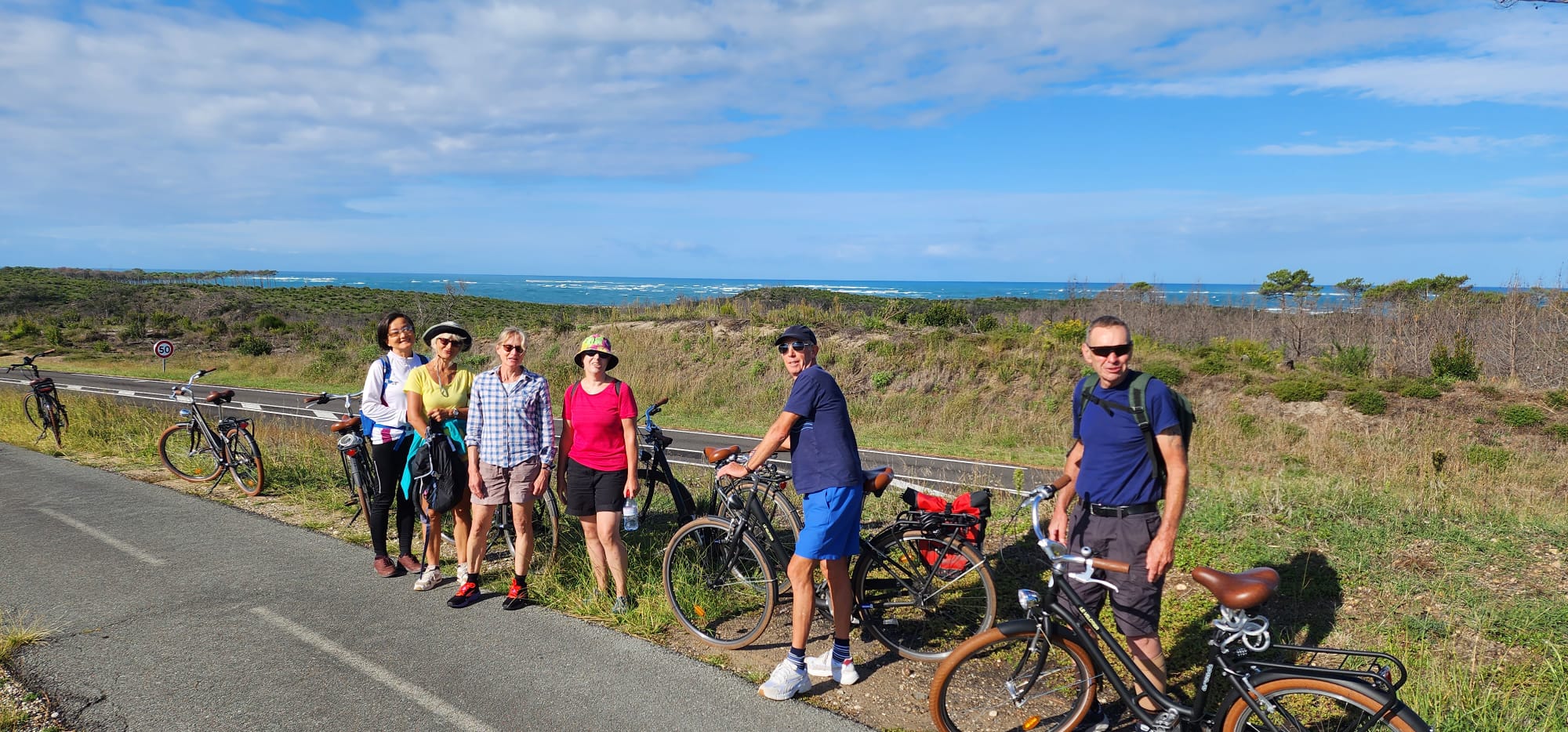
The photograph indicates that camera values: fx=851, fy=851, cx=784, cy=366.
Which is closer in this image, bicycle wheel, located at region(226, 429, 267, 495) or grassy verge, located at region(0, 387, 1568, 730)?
grassy verge, located at region(0, 387, 1568, 730)

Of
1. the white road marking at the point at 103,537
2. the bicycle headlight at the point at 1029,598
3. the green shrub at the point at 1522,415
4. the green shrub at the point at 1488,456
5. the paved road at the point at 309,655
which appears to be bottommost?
the green shrub at the point at 1488,456

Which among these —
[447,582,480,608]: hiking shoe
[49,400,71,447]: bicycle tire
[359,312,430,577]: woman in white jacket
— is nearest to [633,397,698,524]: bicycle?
[447,582,480,608]: hiking shoe

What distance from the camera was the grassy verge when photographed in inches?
163

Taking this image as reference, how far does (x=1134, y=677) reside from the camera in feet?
12.2

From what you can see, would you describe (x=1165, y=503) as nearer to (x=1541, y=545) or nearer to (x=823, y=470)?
(x=823, y=470)

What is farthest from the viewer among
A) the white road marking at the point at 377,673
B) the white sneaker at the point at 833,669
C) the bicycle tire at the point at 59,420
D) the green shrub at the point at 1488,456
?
the green shrub at the point at 1488,456

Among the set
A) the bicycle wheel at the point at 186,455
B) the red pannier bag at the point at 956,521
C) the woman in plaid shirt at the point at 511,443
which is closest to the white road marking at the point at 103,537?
the bicycle wheel at the point at 186,455

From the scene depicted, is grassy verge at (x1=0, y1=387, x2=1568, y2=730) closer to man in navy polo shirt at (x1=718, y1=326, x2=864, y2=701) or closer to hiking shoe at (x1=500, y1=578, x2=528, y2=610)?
hiking shoe at (x1=500, y1=578, x2=528, y2=610)

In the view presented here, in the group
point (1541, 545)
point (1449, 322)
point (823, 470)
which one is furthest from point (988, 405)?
point (823, 470)

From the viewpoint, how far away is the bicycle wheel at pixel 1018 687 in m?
3.87

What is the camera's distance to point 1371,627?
466 cm

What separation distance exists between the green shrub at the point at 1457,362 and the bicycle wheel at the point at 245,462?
24.0 meters

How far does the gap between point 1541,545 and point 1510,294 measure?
21.1m

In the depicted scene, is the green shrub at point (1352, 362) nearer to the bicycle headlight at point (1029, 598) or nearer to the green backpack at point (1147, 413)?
the green backpack at point (1147, 413)
